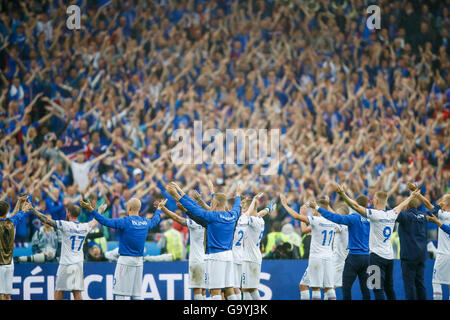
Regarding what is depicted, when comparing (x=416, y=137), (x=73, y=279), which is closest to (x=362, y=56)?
(x=416, y=137)

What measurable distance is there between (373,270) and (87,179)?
25.6 ft

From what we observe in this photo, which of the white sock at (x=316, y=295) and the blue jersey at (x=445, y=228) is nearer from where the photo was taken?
the blue jersey at (x=445, y=228)

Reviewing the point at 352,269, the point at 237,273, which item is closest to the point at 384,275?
the point at 352,269

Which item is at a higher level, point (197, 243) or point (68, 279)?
point (197, 243)

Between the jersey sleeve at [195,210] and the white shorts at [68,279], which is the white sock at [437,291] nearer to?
the jersey sleeve at [195,210]

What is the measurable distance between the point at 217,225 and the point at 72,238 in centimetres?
236

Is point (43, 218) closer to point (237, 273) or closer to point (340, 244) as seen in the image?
point (237, 273)

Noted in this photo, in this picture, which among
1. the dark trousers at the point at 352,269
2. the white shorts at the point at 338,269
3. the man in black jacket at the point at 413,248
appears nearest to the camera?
the dark trousers at the point at 352,269

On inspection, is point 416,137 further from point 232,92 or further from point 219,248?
point 219,248

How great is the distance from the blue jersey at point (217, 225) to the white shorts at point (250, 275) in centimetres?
117

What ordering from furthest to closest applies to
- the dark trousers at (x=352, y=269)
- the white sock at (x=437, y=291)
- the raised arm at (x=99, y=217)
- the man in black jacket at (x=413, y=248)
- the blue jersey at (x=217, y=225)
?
the white sock at (x=437, y=291) → the man in black jacket at (x=413, y=248) → the dark trousers at (x=352, y=269) → the blue jersey at (x=217, y=225) → the raised arm at (x=99, y=217)

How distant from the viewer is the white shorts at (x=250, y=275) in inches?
413

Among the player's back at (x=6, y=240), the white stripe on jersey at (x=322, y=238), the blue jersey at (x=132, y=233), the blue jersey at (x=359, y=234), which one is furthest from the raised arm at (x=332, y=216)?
the player's back at (x=6, y=240)

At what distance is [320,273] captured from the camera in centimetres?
1038
